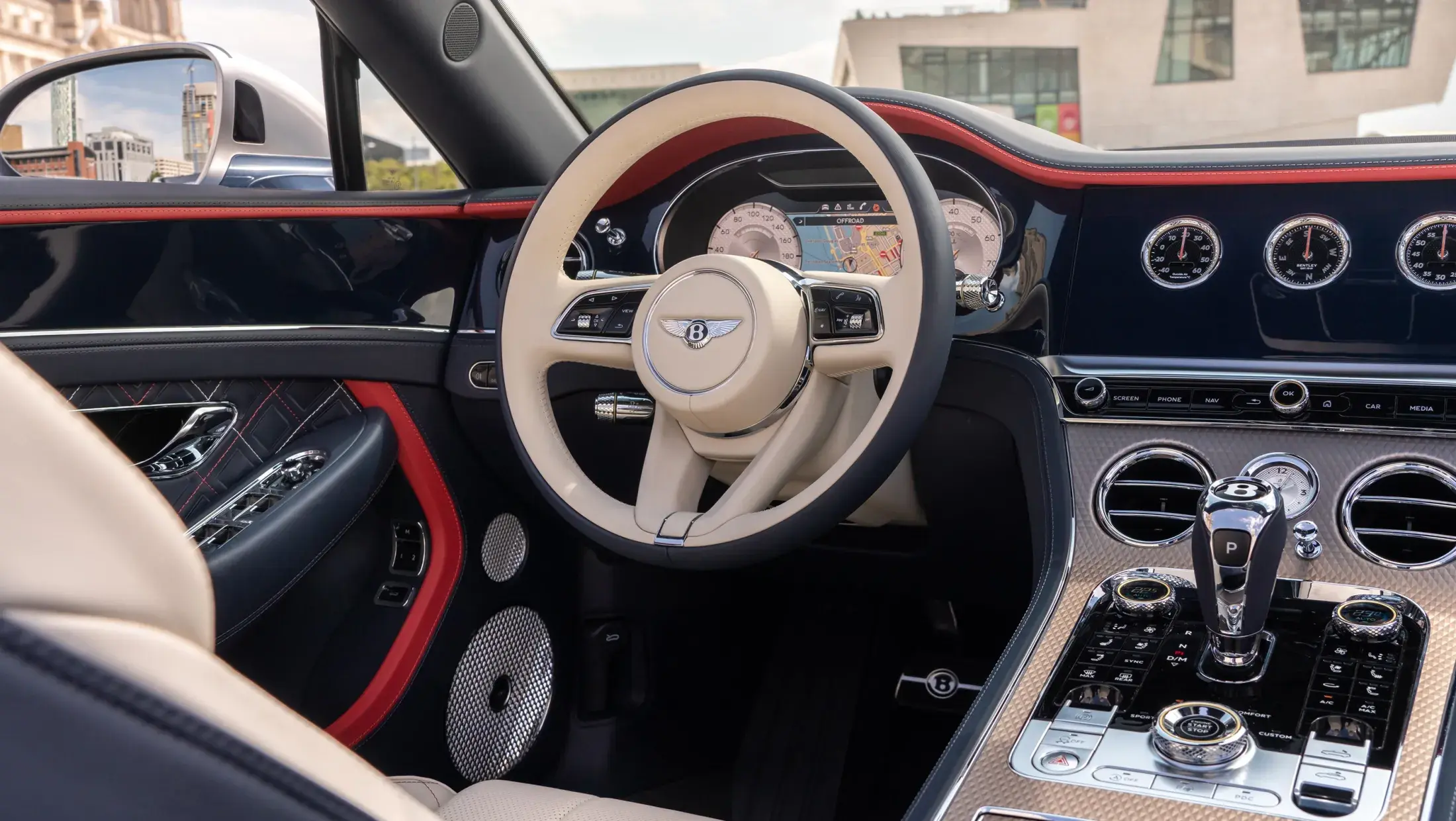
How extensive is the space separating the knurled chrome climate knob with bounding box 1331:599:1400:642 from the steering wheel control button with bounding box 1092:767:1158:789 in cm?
32

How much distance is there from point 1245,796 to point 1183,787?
5cm

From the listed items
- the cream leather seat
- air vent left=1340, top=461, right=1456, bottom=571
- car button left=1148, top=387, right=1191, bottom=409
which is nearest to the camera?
the cream leather seat

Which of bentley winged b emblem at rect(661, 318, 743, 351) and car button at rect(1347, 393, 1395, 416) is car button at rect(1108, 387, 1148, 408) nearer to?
car button at rect(1347, 393, 1395, 416)

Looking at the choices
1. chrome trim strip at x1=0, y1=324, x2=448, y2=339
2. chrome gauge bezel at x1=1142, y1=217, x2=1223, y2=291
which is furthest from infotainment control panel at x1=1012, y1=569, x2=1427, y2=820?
chrome trim strip at x1=0, y1=324, x2=448, y2=339

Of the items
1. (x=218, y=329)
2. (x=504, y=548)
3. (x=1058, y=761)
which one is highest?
(x=218, y=329)

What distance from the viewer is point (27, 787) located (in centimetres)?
38

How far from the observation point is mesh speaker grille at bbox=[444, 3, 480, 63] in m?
1.89

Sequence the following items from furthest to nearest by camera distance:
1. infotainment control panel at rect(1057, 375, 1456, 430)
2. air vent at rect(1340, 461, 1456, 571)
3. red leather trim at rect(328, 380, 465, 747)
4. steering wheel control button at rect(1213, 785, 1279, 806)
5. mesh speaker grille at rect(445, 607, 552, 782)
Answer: mesh speaker grille at rect(445, 607, 552, 782) → red leather trim at rect(328, 380, 465, 747) → infotainment control panel at rect(1057, 375, 1456, 430) → air vent at rect(1340, 461, 1456, 571) → steering wheel control button at rect(1213, 785, 1279, 806)

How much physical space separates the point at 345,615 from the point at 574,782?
53cm

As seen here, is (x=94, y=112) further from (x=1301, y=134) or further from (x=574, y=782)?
(x=1301, y=134)

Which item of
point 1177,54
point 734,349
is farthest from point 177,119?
point 1177,54

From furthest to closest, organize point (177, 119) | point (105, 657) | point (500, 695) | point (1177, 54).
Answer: point (1177, 54)
point (177, 119)
point (500, 695)
point (105, 657)

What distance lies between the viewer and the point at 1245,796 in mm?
974

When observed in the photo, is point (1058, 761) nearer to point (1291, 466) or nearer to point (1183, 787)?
point (1183, 787)
